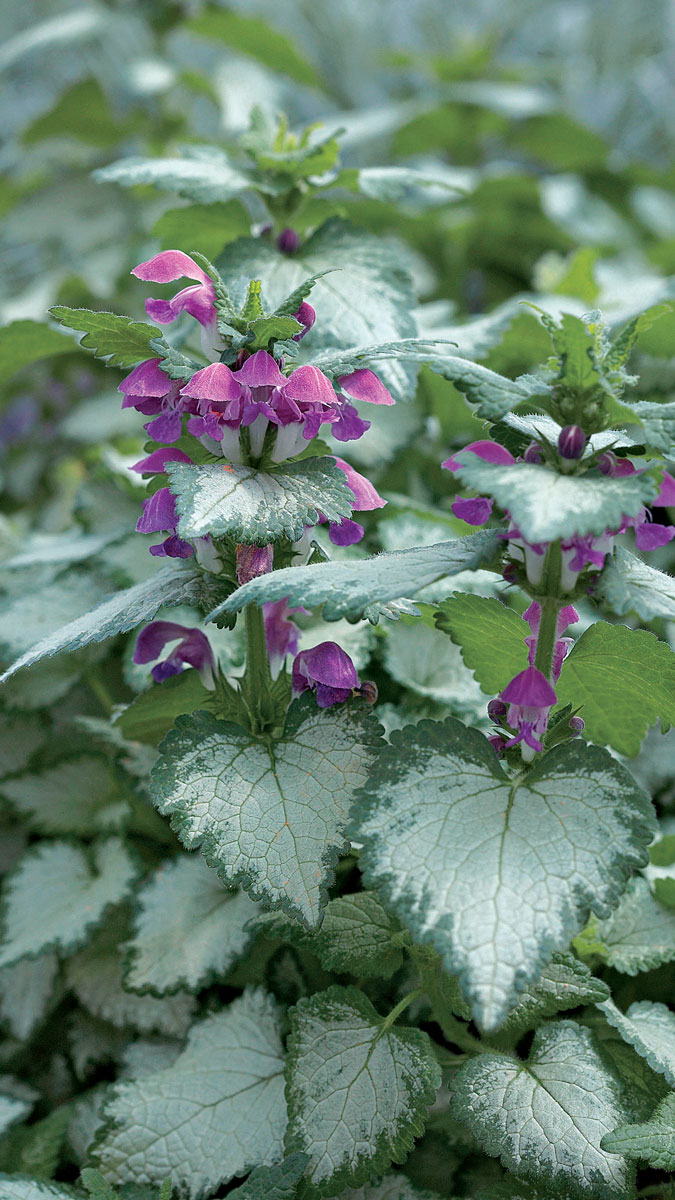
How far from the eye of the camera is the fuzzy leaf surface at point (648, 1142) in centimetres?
66

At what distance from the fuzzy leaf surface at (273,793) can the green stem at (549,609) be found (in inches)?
5.6

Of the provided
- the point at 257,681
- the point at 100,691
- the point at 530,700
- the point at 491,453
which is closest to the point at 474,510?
the point at 491,453

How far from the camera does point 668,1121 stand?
69cm

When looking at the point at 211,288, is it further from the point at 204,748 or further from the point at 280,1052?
the point at 280,1052

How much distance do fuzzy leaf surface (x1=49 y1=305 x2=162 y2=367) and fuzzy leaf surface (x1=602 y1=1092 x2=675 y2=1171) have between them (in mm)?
670

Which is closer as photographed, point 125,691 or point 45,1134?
Answer: point 45,1134

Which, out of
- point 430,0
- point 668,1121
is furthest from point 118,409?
point 430,0

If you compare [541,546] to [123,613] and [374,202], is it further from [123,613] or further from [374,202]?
[374,202]

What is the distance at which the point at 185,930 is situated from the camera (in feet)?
3.01

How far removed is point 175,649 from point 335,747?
18cm

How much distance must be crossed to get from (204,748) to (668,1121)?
0.44 meters

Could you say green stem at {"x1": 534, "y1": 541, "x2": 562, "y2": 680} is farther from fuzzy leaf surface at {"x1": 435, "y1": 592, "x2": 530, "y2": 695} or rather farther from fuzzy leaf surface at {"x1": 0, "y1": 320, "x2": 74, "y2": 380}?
fuzzy leaf surface at {"x1": 0, "y1": 320, "x2": 74, "y2": 380}

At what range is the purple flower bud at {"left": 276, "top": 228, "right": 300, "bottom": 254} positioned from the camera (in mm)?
1043

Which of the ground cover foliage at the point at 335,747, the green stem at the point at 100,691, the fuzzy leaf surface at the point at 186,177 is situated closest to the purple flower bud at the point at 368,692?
the ground cover foliage at the point at 335,747
